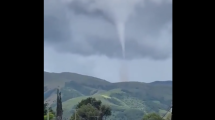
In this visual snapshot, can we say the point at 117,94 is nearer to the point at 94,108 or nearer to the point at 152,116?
the point at 94,108

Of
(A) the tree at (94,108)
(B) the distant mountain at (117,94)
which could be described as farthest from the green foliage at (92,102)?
(B) the distant mountain at (117,94)

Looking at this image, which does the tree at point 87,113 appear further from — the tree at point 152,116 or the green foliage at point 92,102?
the tree at point 152,116

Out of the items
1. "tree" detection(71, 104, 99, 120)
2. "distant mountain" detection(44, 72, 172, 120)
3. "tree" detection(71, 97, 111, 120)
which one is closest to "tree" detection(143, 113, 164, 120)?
"distant mountain" detection(44, 72, 172, 120)

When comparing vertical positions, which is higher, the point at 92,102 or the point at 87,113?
the point at 92,102

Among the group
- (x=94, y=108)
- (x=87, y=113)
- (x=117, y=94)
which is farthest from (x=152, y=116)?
(x=117, y=94)

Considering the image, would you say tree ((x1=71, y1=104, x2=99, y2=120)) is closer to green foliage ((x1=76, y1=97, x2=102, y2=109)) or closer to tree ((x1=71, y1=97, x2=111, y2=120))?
tree ((x1=71, y1=97, x2=111, y2=120))
